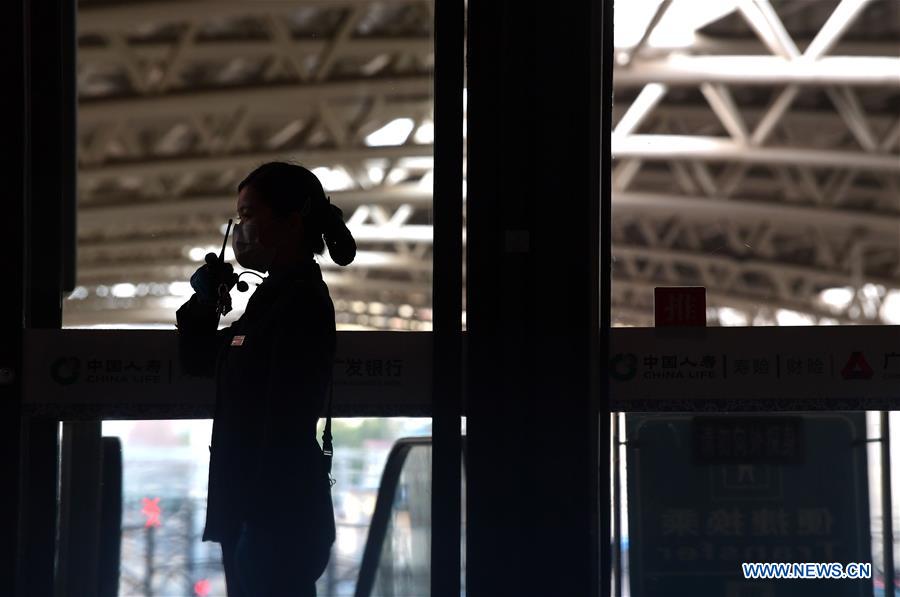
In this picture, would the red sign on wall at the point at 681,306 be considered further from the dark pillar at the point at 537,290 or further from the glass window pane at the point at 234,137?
the glass window pane at the point at 234,137

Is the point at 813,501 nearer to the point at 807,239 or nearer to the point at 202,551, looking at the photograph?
the point at 807,239

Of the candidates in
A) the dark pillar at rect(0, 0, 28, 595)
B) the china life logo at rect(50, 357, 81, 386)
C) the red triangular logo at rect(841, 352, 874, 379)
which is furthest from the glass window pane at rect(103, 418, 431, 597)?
the red triangular logo at rect(841, 352, 874, 379)

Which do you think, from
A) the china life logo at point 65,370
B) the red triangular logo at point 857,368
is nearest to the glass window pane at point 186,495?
the china life logo at point 65,370

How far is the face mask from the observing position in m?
3.01

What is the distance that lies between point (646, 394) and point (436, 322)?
2.35ft

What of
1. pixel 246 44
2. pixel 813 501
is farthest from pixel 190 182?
pixel 813 501

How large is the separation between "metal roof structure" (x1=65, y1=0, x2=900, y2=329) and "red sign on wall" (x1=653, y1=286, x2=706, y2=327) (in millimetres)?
41

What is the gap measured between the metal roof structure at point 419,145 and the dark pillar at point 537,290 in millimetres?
140

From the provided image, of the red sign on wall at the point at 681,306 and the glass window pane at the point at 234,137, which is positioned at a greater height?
the glass window pane at the point at 234,137

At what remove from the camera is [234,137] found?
12.2ft

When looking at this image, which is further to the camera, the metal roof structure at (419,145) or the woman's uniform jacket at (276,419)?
the metal roof structure at (419,145)

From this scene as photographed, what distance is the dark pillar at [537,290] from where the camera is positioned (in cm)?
371

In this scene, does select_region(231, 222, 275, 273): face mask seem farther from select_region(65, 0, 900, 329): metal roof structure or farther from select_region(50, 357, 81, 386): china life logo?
select_region(50, 357, 81, 386): china life logo

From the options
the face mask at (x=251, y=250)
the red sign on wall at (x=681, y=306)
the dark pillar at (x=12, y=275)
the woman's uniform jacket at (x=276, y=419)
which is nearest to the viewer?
the woman's uniform jacket at (x=276, y=419)
